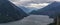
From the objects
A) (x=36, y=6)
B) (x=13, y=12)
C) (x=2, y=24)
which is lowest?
(x=2, y=24)

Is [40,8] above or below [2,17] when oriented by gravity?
above

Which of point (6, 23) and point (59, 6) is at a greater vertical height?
point (59, 6)

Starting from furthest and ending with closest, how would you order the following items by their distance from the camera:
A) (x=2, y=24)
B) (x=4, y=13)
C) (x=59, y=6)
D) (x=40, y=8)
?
(x=40, y=8) → (x=59, y=6) → (x=4, y=13) → (x=2, y=24)

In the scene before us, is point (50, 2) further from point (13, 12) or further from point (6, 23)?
point (6, 23)

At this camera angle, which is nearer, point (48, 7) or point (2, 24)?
point (2, 24)

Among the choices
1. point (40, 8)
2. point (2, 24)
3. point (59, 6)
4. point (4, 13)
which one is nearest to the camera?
point (2, 24)

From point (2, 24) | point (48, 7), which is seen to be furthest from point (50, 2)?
point (2, 24)

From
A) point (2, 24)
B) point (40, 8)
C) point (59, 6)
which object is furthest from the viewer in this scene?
point (40, 8)

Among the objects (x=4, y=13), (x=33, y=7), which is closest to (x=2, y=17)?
(x=4, y=13)

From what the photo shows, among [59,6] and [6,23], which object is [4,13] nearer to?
[6,23]
